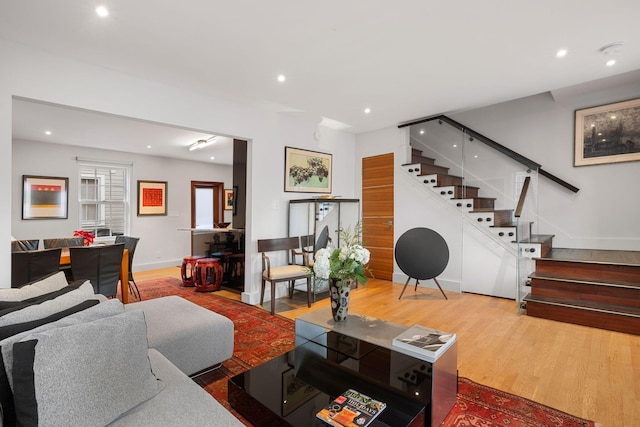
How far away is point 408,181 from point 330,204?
156cm

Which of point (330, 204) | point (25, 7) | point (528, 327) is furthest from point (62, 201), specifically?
point (528, 327)

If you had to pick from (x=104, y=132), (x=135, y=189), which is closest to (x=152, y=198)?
(x=135, y=189)

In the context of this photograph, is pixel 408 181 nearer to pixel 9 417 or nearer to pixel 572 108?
pixel 572 108

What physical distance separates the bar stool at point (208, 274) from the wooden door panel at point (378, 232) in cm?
265

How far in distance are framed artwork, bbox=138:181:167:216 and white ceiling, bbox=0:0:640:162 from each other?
13.9 ft

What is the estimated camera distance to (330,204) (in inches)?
196

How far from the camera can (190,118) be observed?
12.5ft

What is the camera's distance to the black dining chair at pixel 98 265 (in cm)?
342

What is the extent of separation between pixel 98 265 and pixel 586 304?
562 cm

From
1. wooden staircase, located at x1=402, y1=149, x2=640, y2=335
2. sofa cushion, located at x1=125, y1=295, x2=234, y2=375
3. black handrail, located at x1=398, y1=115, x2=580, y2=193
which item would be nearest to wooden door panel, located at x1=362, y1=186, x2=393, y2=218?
black handrail, located at x1=398, y1=115, x2=580, y2=193

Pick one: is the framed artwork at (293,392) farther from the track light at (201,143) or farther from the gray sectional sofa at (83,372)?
the track light at (201,143)

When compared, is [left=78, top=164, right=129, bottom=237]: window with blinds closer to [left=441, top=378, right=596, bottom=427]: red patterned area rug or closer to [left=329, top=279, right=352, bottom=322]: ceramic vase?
[left=329, top=279, right=352, bottom=322]: ceramic vase

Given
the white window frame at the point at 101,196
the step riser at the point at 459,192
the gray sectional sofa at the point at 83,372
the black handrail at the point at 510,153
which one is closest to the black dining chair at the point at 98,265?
the gray sectional sofa at the point at 83,372

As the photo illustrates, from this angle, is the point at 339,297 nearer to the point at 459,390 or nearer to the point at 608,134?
the point at 459,390
